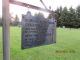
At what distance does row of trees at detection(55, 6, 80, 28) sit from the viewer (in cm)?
179

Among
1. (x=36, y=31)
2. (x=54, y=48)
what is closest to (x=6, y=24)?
(x=36, y=31)

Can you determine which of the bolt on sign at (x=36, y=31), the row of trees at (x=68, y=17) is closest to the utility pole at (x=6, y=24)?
the bolt on sign at (x=36, y=31)

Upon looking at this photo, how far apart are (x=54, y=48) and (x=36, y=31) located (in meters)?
0.28

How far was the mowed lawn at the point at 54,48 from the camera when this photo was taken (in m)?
1.63

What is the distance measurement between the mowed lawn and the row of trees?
0.17 ft

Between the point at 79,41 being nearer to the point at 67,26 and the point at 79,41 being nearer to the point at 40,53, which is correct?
the point at 67,26

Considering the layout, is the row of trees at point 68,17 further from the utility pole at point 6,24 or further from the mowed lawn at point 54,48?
the utility pole at point 6,24

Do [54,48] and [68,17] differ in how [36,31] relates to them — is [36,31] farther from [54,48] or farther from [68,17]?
[68,17]

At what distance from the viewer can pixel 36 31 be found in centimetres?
155

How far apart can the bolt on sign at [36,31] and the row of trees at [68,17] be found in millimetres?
103

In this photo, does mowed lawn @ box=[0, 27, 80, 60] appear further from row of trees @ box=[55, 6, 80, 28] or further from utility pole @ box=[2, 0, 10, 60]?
utility pole @ box=[2, 0, 10, 60]

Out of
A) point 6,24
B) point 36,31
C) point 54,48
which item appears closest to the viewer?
point 6,24

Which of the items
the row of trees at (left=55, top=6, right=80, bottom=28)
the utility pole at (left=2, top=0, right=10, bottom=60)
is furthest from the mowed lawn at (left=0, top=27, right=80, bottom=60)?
the utility pole at (left=2, top=0, right=10, bottom=60)

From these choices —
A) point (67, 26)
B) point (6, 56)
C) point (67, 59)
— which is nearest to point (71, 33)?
point (67, 26)
